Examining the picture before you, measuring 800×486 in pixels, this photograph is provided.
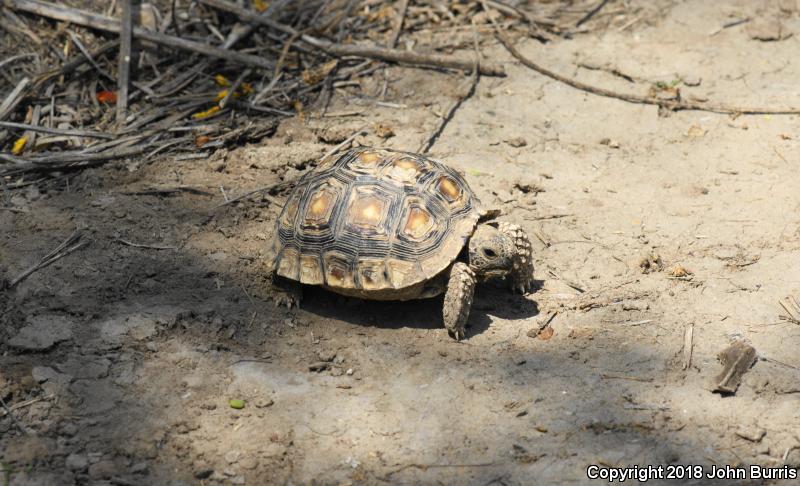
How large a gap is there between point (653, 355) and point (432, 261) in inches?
54.3

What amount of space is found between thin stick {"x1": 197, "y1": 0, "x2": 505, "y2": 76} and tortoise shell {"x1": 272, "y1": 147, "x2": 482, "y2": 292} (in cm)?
277

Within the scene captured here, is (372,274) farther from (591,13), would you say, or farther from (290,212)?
(591,13)

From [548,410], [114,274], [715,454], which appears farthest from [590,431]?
[114,274]

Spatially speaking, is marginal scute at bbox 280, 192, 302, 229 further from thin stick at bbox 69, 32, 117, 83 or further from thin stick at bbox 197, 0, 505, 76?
thin stick at bbox 69, 32, 117, 83

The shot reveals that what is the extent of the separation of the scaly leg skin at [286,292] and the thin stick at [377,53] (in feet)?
10.3

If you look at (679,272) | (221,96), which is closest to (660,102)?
(679,272)

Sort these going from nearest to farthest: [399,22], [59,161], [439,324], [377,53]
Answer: [439,324]
[59,161]
[377,53]
[399,22]

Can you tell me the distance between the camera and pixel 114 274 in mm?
5188

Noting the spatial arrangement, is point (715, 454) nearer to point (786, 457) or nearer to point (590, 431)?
point (786, 457)

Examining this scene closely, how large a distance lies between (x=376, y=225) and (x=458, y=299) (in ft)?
2.19

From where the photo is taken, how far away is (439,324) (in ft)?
16.5

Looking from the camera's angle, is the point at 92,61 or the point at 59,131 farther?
the point at 92,61

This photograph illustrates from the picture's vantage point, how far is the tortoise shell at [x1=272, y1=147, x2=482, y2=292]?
477cm

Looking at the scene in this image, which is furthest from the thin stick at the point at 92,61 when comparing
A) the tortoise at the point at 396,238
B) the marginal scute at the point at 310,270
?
the marginal scute at the point at 310,270
